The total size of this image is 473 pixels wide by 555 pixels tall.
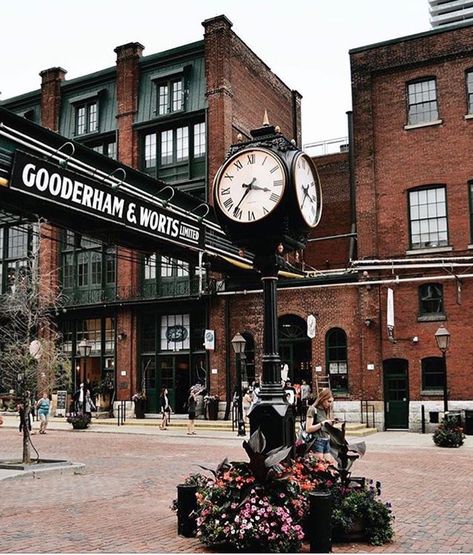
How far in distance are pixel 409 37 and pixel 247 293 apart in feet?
40.6

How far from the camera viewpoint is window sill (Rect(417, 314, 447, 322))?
26609 millimetres

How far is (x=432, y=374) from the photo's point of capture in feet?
87.2

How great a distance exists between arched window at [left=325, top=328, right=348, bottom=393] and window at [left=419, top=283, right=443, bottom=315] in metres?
3.43

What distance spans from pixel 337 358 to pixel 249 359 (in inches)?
166

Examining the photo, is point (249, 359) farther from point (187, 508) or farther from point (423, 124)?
point (187, 508)

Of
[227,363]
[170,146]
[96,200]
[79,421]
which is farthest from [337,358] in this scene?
[96,200]

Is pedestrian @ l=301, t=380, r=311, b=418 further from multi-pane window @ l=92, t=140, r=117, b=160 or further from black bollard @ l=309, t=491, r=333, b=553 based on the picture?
black bollard @ l=309, t=491, r=333, b=553

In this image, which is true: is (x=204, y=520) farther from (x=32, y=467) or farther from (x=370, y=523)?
(x=32, y=467)

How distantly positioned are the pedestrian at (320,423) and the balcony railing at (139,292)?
69.4 feet

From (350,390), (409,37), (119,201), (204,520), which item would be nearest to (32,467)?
(119,201)

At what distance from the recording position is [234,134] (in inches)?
1336

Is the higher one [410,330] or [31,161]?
[31,161]

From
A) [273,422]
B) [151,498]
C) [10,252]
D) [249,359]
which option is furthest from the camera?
[10,252]

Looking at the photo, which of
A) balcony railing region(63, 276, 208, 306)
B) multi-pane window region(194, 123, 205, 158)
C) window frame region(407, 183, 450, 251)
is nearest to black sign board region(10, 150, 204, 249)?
window frame region(407, 183, 450, 251)
